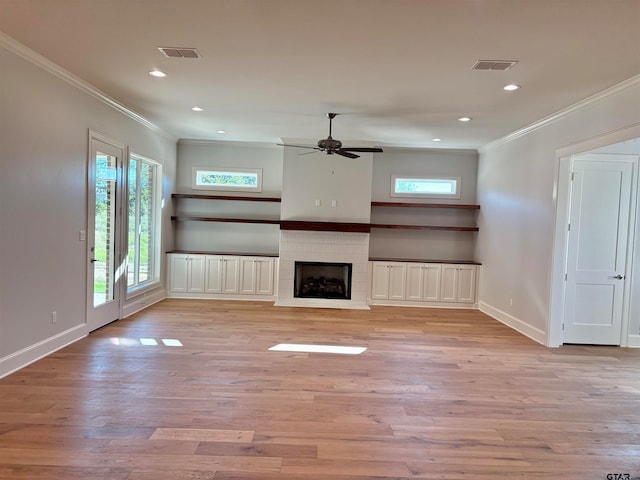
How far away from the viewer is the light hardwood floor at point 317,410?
87.1 inches

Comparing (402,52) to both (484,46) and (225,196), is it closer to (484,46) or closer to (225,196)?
(484,46)

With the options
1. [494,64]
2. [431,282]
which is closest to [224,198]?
[431,282]

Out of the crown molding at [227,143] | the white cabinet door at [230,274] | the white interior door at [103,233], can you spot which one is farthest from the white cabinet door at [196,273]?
the crown molding at [227,143]

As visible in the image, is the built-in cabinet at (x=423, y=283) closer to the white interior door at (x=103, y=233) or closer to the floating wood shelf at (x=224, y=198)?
the floating wood shelf at (x=224, y=198)

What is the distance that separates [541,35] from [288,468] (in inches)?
137

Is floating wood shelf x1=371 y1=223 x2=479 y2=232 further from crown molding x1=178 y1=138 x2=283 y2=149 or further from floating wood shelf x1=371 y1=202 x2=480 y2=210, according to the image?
crown molding x1=178 y1=138 x2=283 y2=149

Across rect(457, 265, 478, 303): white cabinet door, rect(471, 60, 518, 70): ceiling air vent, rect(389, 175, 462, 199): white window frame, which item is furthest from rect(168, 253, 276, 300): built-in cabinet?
rect(471, 60, 518, 70): ceiling air vent

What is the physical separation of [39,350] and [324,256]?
4.27 meters

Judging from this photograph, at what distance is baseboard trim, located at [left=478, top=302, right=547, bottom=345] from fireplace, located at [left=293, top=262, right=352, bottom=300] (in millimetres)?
2435

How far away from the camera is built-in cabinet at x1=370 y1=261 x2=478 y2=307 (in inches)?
266

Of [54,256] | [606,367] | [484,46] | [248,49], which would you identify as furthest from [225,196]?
[606,367]

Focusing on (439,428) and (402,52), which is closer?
(439,428)

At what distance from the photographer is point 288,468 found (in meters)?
2.17

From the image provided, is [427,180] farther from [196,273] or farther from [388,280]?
[196,273]
